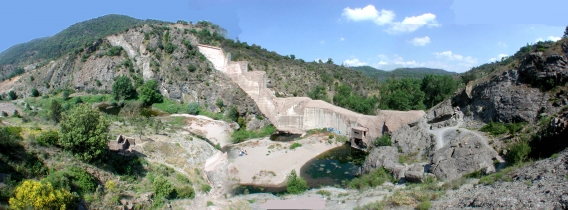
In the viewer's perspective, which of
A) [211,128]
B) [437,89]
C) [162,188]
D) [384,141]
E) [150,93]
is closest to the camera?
[162,188]

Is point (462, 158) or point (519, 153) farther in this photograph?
point (462, 158)

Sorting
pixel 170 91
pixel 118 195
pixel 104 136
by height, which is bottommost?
pixel 118 195

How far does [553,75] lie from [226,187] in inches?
894

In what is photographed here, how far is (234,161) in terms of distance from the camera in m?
26.0

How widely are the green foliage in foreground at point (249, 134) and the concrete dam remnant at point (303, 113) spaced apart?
1.17 meters

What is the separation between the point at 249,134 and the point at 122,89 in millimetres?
21207

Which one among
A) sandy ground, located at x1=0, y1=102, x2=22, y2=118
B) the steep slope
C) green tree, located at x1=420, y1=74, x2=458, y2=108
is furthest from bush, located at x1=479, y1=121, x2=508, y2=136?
the steep slope

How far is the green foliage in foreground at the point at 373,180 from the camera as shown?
64.8 ft

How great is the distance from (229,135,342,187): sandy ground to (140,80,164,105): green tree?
18.8 m

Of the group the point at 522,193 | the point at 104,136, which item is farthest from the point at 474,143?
the point at 104,136

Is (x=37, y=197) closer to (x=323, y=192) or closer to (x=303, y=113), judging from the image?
(x=323, y=192)

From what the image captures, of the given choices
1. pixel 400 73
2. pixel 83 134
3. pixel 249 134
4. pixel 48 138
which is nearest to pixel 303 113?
pixel 249 134

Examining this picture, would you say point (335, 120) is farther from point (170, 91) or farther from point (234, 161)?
point (170, 91)

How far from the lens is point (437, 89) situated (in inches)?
1665
